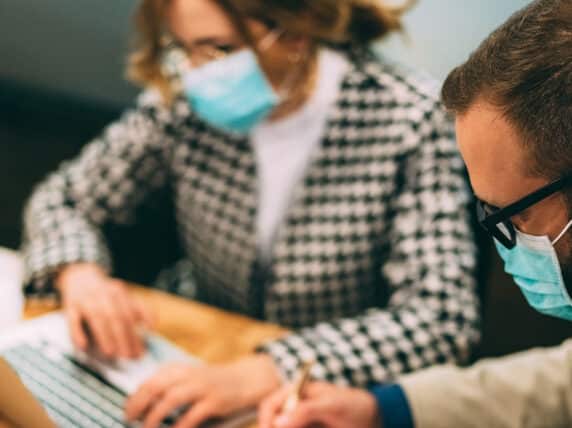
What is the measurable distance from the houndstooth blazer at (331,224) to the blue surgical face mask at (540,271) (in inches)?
11.9

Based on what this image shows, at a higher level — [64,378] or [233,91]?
[233,91]

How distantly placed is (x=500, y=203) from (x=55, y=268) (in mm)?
821

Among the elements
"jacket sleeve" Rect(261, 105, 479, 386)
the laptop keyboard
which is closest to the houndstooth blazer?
"jacket sleeve" Rect(261, 105, 479, 386)

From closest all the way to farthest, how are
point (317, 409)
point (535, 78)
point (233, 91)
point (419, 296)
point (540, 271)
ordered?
point (535, 78) → point (540, 271) → point (317, 409) → point (419, 296) → point (233, 91)

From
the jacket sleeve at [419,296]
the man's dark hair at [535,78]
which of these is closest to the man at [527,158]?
the man's dark hair at [535,78]

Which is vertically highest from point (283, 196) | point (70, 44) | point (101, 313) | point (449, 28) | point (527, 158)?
point (70, 44)

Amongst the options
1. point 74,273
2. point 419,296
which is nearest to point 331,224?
point 419,296

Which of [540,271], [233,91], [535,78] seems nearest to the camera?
[535,78]

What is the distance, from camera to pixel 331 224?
3.56ft

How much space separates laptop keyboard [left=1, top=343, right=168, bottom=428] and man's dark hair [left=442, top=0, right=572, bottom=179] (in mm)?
576

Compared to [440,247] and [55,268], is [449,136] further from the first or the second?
[55,268]

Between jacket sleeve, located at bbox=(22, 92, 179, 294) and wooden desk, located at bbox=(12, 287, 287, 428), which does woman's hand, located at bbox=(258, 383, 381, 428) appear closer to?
wooden desk, located at bbox=(12, 287, 287, 428)

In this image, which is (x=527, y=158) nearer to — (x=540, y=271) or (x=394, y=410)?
(x=540, y=271)

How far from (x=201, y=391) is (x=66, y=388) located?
185 millimetres
